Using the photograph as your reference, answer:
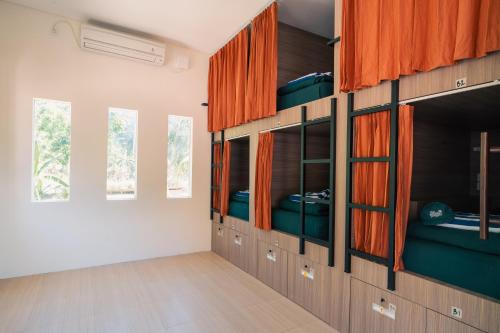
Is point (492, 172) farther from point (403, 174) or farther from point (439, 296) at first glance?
point (439, 296)

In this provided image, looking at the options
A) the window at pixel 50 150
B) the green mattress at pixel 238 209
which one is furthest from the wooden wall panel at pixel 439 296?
the window at pixel 50 150

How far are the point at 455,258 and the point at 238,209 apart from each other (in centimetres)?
253

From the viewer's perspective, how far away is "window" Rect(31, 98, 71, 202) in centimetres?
339

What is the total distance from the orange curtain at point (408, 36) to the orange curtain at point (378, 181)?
0.29m

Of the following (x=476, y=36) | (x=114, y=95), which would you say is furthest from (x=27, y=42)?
(x=476, y=36)

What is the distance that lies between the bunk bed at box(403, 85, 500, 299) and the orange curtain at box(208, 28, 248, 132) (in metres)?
1.95

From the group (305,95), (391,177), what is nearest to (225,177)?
(305,95)

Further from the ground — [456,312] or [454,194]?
[454,194]

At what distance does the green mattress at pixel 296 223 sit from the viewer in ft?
8.09

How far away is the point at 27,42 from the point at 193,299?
139 inches

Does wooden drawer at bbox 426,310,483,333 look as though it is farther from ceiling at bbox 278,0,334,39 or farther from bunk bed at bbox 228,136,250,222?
ceiling at bbox 278,0,334,39

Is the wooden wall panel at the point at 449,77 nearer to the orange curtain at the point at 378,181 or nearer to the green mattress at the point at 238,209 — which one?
the orange curtain at the point at 378,181

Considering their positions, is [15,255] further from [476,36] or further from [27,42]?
[476,36]

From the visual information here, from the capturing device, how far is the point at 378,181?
1875 mm
